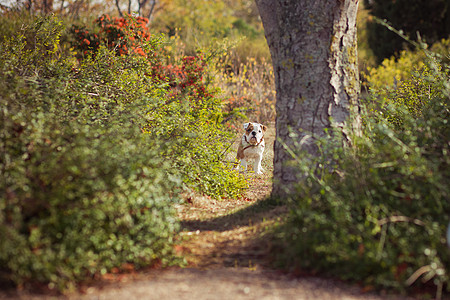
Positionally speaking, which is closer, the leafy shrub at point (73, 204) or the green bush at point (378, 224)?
the leafy shrub at point (73, 204)

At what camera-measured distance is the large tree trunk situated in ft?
13.8

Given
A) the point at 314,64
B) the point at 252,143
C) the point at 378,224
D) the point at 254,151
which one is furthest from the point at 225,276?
the point at 254,151

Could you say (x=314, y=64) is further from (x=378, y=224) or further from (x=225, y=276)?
(x=225, y=276)

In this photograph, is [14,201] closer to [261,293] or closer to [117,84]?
[261,293]

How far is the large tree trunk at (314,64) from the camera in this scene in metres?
4.20

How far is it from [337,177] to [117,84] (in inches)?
112

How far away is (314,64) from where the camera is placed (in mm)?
4219

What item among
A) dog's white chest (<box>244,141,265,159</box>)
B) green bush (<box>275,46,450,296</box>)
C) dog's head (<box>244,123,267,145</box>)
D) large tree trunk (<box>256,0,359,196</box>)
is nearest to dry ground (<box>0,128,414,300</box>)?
green bush (<box>275,46,450,296</box>)

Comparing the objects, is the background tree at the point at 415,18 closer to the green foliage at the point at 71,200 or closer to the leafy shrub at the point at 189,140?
the leafy shrub at the point at 189,140

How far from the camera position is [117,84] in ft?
16.7

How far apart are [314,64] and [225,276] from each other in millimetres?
2296

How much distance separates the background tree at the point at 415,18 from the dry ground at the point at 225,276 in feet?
41.1

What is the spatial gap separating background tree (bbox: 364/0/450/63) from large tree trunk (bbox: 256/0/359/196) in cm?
1147

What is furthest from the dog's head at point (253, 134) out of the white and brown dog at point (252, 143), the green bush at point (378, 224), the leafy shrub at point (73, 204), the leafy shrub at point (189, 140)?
the leafy shrub at point (73, 204)
